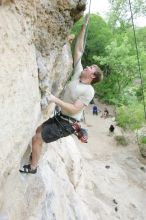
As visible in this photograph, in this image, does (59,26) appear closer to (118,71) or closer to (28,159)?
(28,159)

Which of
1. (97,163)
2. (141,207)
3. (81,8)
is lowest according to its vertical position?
(141,207)

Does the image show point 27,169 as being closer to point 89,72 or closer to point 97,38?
point 89,72

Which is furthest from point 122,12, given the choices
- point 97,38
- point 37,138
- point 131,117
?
point 37,138

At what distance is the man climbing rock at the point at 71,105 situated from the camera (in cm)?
648

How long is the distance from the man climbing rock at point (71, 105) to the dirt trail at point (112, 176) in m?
7.01

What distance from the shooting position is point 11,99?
5578mm

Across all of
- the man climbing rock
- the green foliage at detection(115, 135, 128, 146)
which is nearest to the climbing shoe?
the man climbing rock

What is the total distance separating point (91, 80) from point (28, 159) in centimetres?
219

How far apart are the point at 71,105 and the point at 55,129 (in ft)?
2.34

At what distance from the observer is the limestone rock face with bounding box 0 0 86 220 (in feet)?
17.7

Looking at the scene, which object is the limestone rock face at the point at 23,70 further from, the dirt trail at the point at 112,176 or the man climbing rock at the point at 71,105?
the dirt trail at the point at 112,176

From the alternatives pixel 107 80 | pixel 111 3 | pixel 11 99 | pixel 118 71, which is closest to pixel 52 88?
pixel 11 99

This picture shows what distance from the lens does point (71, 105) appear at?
6.41 m

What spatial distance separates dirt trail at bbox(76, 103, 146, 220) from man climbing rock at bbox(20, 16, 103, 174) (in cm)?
701
